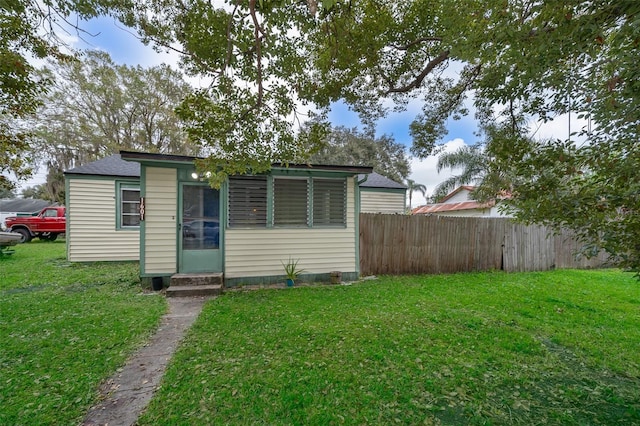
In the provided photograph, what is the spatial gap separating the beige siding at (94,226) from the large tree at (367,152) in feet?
49.8

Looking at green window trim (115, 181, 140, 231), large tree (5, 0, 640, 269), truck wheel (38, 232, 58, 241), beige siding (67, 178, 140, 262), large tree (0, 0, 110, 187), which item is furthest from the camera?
truck wheel (38, 232, 58, 241)

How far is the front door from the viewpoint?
5.49m

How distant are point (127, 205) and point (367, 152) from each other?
59.2 ft

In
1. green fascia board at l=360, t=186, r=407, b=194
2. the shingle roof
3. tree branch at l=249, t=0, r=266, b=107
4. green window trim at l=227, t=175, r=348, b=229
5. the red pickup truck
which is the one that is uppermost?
tree branch at l=249, t=0, r=266, b=107

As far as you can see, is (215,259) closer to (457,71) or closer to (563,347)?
(563,347)

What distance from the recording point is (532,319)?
3975 millimetres

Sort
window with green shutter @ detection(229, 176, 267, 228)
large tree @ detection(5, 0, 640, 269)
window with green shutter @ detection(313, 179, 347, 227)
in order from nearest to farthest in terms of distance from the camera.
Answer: large tree @ detection(5, 0, 640, 269) → window with green shutter @ detection(229, 176, 267, 228) → window with green shutter @ detection(313, 179, 347, 227)

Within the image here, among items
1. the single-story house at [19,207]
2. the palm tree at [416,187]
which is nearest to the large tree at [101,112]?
the single-story house at [19,207]

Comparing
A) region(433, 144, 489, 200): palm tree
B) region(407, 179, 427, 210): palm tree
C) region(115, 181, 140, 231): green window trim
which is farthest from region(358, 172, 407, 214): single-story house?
region(407, 179, 427, 210): palm tree

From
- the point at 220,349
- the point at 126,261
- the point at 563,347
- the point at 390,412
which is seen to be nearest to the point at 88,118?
the point at 126,261

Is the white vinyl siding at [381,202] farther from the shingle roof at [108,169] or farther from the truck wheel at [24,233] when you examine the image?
the truck wheel at [24,233]

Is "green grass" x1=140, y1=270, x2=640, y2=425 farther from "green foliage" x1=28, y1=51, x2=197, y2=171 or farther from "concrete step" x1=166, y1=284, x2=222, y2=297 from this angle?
"green foliage" x1=28, y1=51, x2=197, y2=171

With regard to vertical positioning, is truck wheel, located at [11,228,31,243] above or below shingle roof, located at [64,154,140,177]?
below

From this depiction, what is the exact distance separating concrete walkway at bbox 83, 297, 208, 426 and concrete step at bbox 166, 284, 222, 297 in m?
1.18
